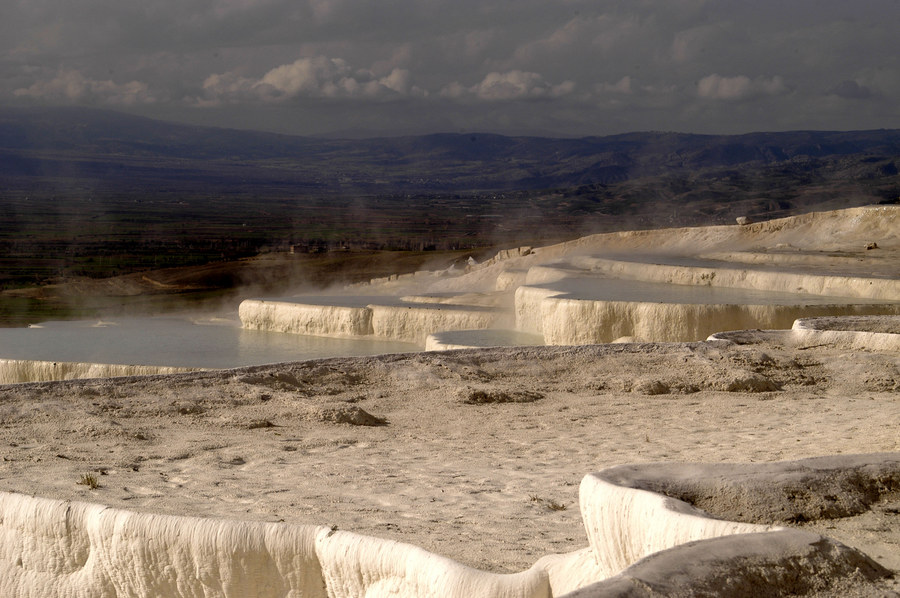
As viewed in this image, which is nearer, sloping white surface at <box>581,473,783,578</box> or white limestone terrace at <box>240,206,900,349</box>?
sloping white surface at <box>581,473,783,578</box>

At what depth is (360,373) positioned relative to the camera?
8.88m

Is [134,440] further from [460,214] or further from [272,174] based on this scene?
[272,174]

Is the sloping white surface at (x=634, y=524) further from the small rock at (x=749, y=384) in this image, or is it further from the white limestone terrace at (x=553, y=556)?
the small rock at (x=749, y=384)

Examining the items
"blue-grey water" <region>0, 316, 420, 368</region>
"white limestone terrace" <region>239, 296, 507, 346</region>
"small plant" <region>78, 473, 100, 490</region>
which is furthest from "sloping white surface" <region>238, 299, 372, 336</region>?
"small plant" <region>78, 473, 100, 490</region>

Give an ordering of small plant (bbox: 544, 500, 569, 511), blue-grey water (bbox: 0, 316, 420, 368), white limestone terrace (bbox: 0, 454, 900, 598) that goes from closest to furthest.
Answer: white limestone terrace (bbox: 0, 454, 900, 598) → small plant (bbox: 544, 500, 569, 511) → blue-grey water (bbox: 0, 316, 420, 368)

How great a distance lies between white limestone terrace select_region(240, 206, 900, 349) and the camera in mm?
13039

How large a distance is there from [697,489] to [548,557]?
58 centimetres

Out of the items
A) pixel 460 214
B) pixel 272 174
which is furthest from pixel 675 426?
pixel 272 174

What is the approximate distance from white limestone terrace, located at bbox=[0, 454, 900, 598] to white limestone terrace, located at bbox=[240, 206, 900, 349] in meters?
7.97

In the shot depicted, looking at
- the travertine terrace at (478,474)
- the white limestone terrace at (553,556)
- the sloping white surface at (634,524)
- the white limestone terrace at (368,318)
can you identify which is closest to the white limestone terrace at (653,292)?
the white limestone terrace at (368,318)

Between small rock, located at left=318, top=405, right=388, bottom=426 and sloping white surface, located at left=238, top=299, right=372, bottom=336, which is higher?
small rock, located at left=318, top=405, right=388, bottom=426

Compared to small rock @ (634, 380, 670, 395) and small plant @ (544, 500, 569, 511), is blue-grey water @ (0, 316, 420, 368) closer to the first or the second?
small rock @ (634, 380, 670, 395)

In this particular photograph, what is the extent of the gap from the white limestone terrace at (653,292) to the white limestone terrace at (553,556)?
7973 millimetres

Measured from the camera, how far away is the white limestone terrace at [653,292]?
42.8 ft
